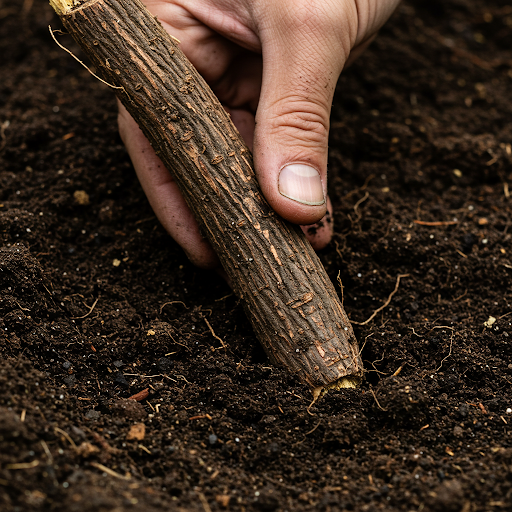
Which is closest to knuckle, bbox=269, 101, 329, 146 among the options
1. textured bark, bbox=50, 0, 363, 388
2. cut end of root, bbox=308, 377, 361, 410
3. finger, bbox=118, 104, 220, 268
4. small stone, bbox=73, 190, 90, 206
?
textured bark, bbox=50, 0, 363, 388

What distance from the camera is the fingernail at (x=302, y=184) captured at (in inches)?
91.3

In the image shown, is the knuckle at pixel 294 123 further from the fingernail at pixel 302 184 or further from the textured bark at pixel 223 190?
the textured bark at pixel 223 190

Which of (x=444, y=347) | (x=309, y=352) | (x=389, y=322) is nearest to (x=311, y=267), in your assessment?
(x=309, y=352)

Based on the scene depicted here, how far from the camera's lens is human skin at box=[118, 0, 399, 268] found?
2.40 meters

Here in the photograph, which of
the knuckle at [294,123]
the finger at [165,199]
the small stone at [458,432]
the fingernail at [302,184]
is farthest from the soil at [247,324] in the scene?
the knuckle at [294,123]

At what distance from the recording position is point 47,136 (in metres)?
3.22

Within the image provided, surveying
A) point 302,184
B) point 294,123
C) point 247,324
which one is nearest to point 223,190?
point 302,184

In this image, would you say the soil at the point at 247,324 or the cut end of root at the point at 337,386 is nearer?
the soil at the point at 247,324

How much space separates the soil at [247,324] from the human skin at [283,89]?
217 mm

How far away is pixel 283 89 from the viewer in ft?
7.99

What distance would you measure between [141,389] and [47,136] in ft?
6.12

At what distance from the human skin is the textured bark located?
0.17 metres

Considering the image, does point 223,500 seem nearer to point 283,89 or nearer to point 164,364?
point 164,364

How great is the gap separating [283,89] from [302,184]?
480 millimetres
